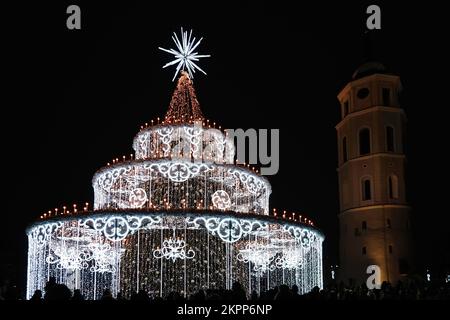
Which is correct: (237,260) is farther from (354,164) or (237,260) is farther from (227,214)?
(354,164)

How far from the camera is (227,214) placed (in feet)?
92.8

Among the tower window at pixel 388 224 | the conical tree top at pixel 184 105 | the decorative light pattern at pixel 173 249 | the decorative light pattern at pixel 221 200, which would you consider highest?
the conical tree top at pixel 184 105

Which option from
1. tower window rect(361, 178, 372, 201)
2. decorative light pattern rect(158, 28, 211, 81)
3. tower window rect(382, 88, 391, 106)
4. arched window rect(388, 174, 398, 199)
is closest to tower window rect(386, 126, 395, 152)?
tower window rect(382, 88, 391, 106)

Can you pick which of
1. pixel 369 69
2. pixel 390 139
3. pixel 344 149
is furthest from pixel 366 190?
pixel 369 69

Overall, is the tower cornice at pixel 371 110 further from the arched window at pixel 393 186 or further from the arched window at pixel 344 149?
the arched window at pixel 393 186

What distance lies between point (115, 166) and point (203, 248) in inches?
245

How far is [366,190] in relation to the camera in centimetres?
6122

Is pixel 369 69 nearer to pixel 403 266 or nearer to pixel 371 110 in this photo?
pixel 371 110

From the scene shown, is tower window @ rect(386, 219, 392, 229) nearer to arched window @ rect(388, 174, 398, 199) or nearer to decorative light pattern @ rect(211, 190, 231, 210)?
arched window @ rect(388, 174, 398, 199)

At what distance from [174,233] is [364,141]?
36625 millimetres

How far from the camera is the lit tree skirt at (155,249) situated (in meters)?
28.3

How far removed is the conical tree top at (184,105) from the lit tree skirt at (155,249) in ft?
28.2

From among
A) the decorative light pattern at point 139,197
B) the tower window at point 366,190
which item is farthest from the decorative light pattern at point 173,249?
the tower window at point 366,190
